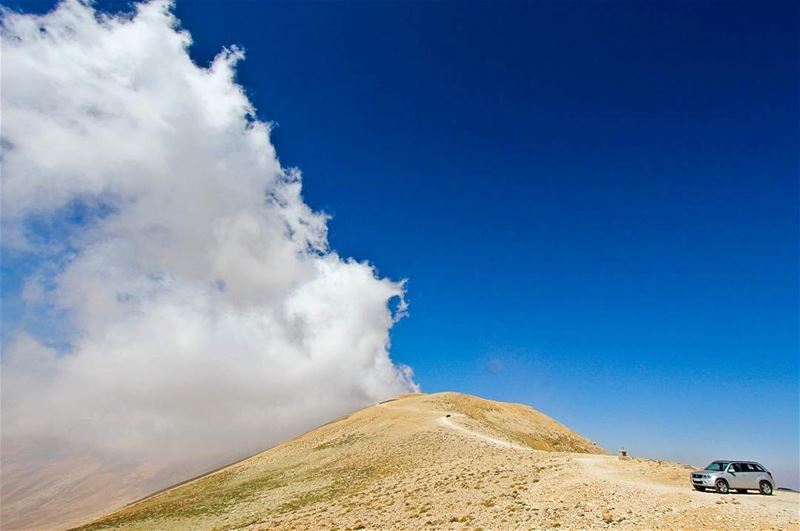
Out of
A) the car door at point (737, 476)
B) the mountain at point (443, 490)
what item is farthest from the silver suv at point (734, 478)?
the mountain at point (443, 490)

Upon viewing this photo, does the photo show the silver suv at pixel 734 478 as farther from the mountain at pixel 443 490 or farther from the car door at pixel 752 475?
the mountain at pixel 443 490

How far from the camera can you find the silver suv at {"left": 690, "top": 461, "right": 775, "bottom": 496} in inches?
1273

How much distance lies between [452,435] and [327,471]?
16.2 metres

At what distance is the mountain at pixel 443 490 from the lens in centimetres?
2889

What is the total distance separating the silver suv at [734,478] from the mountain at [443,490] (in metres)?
1.24

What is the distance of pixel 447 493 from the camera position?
1501 inches

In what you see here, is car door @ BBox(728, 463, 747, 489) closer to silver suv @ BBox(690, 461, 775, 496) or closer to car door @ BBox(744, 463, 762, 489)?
silver suv @ BBox(690, 461, 775, 496)

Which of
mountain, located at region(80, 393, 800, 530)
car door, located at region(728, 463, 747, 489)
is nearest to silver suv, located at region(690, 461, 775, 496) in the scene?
car door, located at region(728, 463, 747, 489)

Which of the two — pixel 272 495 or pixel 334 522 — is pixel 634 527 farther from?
pixel 272 495

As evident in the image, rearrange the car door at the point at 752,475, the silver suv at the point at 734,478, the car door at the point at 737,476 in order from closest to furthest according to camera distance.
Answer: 1. the silver suv at the point at 734,478
2. the car door at the point at 737,476
3. the car door at the point at 752,475

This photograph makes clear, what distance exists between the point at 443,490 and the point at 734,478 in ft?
68.0

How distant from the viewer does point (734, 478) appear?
108 ft

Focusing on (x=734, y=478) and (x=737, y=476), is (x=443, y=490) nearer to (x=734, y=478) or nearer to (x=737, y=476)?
(x=734, y=478)

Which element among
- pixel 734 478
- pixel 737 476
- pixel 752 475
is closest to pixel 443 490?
pixel 734 478
